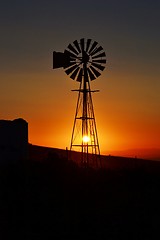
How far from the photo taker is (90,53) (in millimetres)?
47125

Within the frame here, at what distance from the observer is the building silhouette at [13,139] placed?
140ft

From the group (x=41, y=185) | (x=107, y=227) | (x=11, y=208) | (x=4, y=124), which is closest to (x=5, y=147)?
(x=4, y=124)

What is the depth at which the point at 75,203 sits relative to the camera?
3350 centimetres

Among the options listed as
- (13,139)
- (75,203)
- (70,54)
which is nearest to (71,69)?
(70,54)

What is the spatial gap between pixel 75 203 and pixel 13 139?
36.0 ft

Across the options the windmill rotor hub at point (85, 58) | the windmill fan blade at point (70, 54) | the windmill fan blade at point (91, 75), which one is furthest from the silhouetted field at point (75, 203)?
the windmill fan blade at point (70, 54)

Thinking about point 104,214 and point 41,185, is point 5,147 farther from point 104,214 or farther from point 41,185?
point 104,214

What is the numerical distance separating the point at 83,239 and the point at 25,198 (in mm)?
4970

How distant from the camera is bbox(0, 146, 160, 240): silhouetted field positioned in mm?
30750

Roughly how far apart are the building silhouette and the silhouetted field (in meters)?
2.12

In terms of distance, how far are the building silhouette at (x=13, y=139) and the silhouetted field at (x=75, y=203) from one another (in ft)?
6.95

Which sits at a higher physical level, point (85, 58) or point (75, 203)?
point (85, 58)

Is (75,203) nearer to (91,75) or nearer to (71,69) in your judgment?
(91,75)

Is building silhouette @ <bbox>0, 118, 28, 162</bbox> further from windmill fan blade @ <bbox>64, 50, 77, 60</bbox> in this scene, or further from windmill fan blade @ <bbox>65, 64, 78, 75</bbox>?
windmill fan blade @ <bbox>64, 50, 77, 60</bbox>
